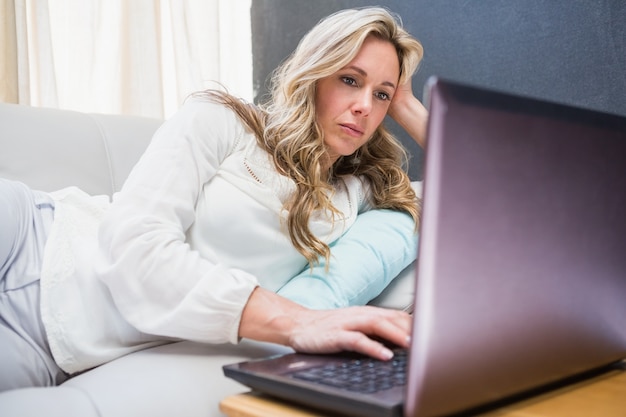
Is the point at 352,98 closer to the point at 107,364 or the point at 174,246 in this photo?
the point at 174,246

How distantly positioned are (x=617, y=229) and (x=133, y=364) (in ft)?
2.08

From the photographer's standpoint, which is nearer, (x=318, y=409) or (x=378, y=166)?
(x=318, y=409)

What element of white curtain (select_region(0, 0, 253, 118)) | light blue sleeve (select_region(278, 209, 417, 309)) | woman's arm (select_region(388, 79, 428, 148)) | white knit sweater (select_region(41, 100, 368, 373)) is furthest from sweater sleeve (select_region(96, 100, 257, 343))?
white curtain (select_region(0, 0, 253, 118))

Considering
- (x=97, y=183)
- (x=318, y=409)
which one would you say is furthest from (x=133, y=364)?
(x=97, y=183)

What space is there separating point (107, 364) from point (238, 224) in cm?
33

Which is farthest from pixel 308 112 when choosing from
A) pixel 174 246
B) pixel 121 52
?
pixel 121 52

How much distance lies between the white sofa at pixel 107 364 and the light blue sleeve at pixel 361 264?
9cm

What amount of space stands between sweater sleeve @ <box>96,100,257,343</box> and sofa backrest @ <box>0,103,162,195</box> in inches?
19.1

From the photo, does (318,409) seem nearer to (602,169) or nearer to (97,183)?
(602,169)

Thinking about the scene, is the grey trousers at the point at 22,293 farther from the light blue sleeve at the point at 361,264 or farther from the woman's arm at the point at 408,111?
the woman's arm at the point at 408,111

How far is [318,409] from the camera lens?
1.78ft

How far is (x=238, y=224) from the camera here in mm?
1117

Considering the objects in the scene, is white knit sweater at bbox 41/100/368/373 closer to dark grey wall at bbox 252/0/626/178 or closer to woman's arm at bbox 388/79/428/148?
woman's arm at bbox 388/79/428/148

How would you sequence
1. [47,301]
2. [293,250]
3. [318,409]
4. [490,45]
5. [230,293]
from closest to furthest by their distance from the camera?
[318,409] → [230,293] → [47,301] → [293,250] → [490,45]
